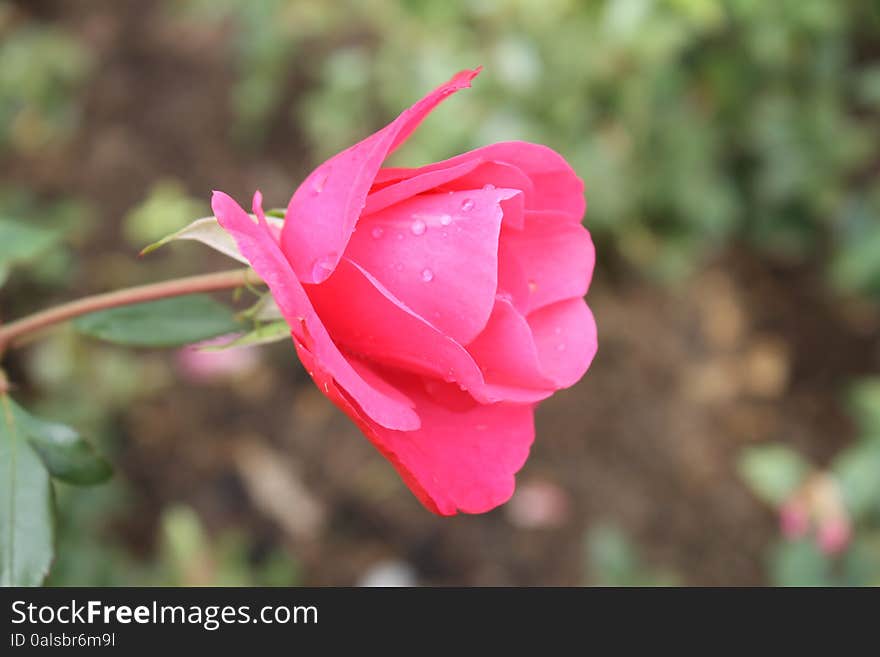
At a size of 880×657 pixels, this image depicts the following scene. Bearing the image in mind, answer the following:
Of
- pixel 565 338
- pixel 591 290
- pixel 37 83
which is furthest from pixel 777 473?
pixel 37 83

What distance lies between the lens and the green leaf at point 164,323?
0.70 m

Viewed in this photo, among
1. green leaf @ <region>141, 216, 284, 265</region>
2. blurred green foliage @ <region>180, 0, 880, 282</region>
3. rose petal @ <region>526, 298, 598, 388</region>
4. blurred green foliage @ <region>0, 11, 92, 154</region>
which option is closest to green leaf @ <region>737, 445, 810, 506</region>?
blurred green foliage @ <region>180, 0, 880, 282</region>

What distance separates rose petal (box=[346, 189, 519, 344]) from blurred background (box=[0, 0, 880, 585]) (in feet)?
3.00

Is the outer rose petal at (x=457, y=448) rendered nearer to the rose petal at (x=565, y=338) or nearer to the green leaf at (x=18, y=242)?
the rose petal at (x=565, y=338)

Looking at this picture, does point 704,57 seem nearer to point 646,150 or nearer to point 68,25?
point 646,150

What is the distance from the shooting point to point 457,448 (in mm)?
562

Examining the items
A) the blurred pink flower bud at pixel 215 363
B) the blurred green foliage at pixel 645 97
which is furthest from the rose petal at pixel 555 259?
the blurred pink flower bud at pixel 215 363

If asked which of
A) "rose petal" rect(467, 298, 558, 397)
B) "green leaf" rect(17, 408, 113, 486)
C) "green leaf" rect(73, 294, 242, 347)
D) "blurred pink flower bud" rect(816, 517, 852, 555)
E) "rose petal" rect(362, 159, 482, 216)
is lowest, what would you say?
"rose petal" rect(467, 298, 558, 397)

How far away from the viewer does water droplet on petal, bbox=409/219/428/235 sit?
0.53 m

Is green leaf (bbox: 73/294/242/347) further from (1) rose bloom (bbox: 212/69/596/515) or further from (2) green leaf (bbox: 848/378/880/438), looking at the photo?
(2) green leaf (bbox: 848/378/880/438)

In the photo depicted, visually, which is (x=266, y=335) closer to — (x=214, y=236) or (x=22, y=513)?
(x=214, y=236)

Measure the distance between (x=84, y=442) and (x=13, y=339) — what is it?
11 centimetres

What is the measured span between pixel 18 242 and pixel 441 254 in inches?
17.7
